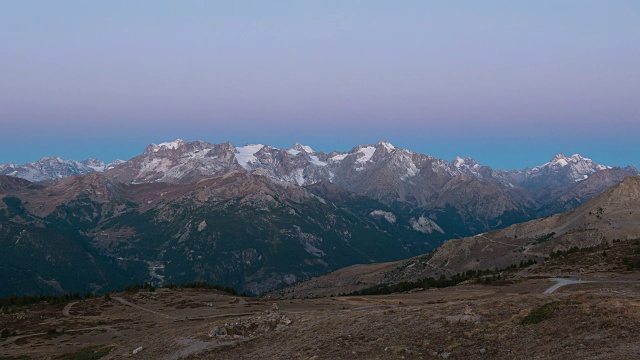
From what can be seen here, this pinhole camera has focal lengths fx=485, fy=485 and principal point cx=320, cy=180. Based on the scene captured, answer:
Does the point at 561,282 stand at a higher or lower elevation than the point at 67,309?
lower

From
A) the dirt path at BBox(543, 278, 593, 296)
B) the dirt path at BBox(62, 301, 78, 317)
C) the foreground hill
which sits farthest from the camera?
the dirt path at BBox(62, 301, 78, 317)

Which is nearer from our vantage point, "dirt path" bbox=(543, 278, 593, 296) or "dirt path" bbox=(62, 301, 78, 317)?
"dirt path" bbox=(543, 278, 593, 296)

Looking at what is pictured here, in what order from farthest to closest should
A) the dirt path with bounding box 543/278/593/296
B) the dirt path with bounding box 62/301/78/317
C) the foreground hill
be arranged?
the dirt path with bounding box 62/301/78/317
the dirt path with bounding box 543/278/593/296
the foreground hill

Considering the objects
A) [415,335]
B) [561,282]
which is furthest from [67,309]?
[561,282]

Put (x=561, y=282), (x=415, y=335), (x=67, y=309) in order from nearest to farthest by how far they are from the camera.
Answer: (x=415, y=335), (x=561, y=282), (x=67, y=309)

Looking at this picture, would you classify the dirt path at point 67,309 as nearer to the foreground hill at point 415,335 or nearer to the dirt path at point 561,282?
the foreground hill at point 415,335

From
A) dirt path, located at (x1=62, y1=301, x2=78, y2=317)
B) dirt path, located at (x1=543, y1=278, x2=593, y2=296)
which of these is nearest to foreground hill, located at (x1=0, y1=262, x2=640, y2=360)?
dirt path, located at (x1=543, y1=278, x2=593, y2=296)

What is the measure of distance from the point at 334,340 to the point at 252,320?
13.9m

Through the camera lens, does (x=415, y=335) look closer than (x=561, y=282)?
Yes

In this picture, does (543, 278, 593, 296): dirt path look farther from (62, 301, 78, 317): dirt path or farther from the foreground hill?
(62, 301, 78, 317): dirt path

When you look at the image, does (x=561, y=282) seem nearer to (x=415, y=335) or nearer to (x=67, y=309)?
(x=415, y=335)

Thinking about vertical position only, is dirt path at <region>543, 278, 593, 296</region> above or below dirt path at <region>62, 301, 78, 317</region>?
below

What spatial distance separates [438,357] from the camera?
3020cm

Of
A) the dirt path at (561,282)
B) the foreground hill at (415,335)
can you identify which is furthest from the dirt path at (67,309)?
the dirt path at (561,282)
